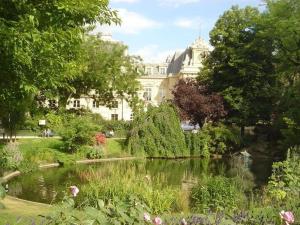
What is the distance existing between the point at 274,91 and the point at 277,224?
97.4 feet

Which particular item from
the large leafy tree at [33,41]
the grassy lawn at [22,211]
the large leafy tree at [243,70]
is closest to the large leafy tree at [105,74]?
the large leafy tree at [243,70]

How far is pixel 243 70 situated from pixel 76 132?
14127 millimetres

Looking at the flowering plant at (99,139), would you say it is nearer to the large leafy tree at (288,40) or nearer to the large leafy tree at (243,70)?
the large leafy tree at (243,70)

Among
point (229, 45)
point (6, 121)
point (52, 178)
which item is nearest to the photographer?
point (52, 178)

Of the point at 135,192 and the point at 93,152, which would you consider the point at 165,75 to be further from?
the point at 135,192

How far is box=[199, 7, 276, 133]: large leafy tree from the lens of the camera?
34812 mm

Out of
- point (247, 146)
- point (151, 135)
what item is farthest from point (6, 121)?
point (247, 146)

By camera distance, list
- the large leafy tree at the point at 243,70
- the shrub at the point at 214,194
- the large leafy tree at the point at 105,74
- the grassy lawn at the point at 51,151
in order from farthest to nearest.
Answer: the large leafy tree at the point at 243,70
the large leafy tree at the point at 105,74
the grassy lawn at the point at 51,151
the shrub at the point at 214,194

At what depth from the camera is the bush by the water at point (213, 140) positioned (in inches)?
1282

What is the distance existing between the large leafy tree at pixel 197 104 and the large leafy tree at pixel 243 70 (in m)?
1.04

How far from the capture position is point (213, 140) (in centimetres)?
3325

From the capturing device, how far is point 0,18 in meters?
7.78

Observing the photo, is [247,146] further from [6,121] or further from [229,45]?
[6,121]

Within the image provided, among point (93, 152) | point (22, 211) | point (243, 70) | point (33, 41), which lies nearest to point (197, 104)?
point (243, 70)
